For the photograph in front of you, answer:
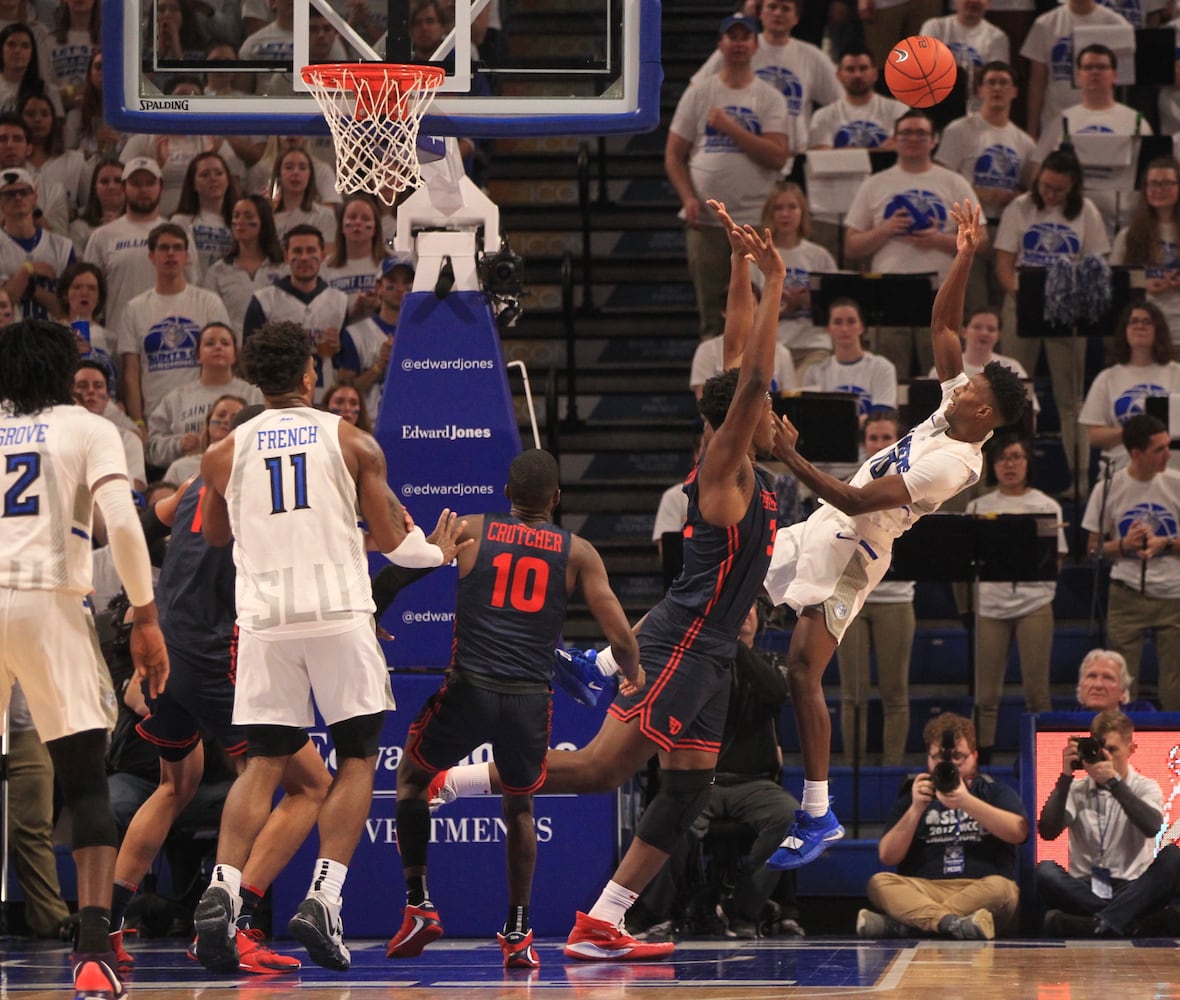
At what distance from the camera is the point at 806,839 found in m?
8.45

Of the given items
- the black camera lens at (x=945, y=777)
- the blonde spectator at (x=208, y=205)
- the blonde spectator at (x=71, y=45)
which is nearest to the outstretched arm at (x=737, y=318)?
the black camera lens at (x=945, y=777)

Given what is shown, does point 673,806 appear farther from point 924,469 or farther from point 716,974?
point 924,469

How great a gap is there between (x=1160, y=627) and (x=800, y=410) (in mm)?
2687

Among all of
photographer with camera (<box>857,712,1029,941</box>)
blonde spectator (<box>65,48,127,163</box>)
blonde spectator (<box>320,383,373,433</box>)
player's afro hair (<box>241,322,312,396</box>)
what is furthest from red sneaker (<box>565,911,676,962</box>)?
blonde spectator (<box>65,48,127,163</box>)

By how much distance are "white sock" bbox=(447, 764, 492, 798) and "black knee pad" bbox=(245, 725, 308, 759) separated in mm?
1291

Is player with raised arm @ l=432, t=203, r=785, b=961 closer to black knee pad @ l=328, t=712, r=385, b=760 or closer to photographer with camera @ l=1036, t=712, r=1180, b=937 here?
black knee pad @ l=328, t=712, r=385, b=760

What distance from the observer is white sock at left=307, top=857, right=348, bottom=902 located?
7285mm

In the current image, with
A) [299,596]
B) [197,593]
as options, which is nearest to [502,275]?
[197,593]

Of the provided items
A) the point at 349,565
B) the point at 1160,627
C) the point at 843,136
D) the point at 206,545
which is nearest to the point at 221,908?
the point at 349,565

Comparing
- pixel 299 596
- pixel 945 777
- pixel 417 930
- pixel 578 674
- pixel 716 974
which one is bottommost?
pixel 716 974

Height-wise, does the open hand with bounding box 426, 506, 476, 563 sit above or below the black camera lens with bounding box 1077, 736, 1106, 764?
above

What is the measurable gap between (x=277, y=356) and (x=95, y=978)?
2.47 metres

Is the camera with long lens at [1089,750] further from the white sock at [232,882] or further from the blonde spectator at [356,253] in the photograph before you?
the blonde spectator at [356,253]

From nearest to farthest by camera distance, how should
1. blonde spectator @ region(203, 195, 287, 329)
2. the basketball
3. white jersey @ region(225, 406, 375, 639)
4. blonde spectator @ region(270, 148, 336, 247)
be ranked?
white jersey @ region(225, 406, 375, 639)
the basketball
blonde spectator @ region(203, 195, 287, 329)
blonde spectator @ region(270, 148, 336, 247)
